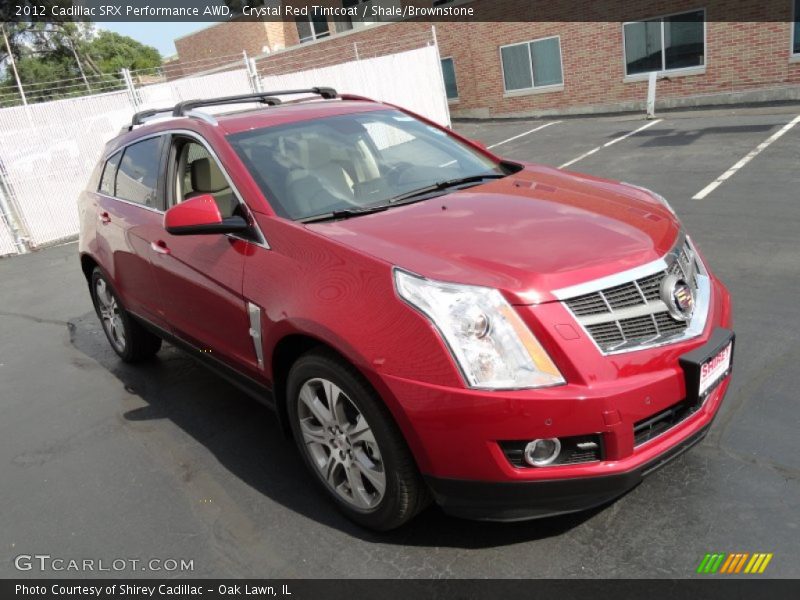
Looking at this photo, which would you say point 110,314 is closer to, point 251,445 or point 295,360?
point 251,445

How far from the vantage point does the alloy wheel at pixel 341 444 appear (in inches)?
103

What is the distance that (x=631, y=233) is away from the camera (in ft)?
8.77

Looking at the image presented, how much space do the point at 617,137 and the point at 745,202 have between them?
6.14m

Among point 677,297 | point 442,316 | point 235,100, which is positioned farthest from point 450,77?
point 442,316

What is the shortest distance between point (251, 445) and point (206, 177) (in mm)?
1554

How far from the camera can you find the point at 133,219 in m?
4.20

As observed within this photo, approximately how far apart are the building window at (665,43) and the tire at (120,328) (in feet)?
50.8

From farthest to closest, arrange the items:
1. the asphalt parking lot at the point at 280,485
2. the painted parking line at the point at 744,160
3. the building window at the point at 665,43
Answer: the building window at the point at 665,43, the painted parking line at the point at 744,160, the asphalt parking lot at the point at 280,485

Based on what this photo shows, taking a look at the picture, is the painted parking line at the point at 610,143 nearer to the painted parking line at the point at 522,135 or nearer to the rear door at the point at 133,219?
the painted parking line at the point at 522,135

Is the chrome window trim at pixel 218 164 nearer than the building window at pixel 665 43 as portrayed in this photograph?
Yes

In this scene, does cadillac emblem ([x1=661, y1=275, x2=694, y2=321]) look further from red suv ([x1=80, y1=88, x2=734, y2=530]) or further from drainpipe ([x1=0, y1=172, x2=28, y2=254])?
drainpipe ([x1=0, y1=172, x2=28, y2=254])
